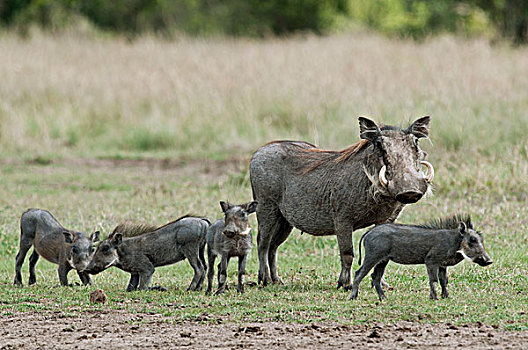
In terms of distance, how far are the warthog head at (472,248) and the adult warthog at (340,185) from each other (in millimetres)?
497

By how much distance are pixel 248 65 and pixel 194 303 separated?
1615 cm

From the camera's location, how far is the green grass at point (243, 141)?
8.11 m

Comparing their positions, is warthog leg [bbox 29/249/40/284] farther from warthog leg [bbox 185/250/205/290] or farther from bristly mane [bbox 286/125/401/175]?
bristly mane [bbox 286/125/401/175]

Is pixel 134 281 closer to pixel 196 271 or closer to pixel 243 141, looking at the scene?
pixel 196 271

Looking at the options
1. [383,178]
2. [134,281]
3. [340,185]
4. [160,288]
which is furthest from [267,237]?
[383,178]

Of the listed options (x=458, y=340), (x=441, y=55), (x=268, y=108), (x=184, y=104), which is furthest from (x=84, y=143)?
(x=458, y=340)

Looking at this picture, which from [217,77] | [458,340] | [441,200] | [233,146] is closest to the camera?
[458,340]

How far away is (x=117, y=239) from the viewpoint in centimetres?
883

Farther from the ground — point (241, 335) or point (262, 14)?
point (262, 14)

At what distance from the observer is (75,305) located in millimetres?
7898

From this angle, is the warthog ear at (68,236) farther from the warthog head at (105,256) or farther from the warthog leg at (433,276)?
the warthog leg at (433,276)

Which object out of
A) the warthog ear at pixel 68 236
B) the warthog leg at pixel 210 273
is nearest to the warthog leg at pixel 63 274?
the warthog ear at pixel 68 236

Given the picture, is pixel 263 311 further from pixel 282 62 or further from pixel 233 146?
pixel 282 62

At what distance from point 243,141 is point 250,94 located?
2.36 meters
